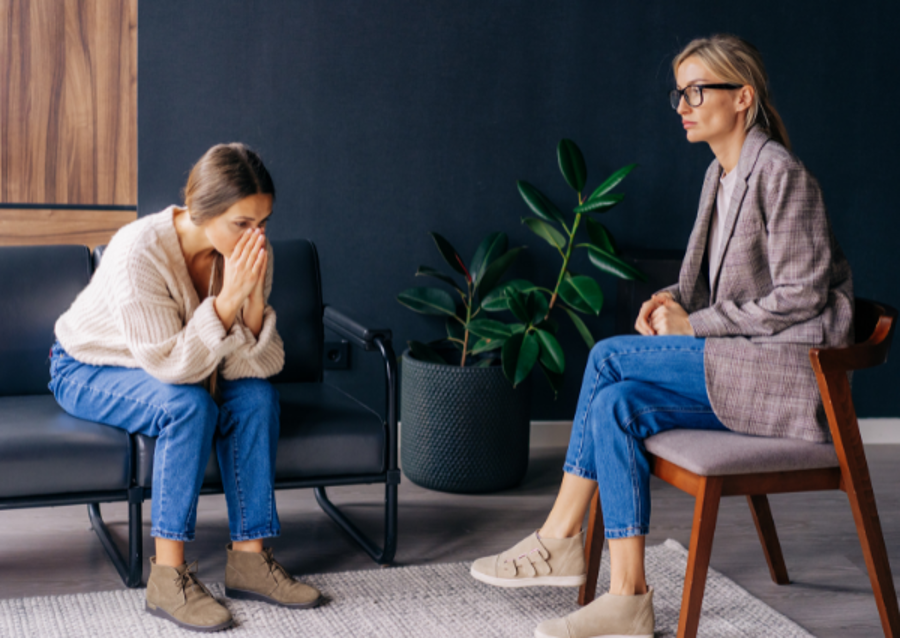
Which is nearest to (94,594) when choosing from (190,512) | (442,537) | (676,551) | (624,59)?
(190,512)

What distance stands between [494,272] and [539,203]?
290mm

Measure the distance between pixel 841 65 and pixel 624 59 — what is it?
0.89 metres

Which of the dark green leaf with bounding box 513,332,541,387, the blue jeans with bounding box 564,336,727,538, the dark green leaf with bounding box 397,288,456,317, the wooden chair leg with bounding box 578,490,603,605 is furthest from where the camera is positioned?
the dark green leaf with bounding box 397,288,456,317

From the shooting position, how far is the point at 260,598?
201cm

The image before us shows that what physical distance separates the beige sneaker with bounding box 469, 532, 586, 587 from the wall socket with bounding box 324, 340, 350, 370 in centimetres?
142

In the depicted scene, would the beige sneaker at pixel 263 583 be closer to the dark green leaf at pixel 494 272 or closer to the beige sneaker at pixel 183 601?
the beige sneaker at pixel 183 601

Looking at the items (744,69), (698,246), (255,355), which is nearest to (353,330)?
(255,355)

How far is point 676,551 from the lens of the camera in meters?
2.39

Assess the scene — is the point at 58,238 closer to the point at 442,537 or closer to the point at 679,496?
the point at 442,537

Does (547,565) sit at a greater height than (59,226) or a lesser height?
lesser

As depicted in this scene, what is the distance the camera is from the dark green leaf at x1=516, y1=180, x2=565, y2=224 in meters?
3.06

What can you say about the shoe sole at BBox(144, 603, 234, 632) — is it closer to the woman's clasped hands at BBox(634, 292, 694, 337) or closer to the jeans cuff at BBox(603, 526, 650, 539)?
the jeans cuff at BBox(603, 526, 650, 539)

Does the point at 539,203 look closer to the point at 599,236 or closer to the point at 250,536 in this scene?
the point at 599,236

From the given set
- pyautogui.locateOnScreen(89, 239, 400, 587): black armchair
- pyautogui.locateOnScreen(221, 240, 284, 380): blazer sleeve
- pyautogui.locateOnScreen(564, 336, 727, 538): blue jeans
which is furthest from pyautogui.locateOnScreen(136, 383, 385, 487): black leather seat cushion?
pyautogui.locateOnScreen(564, 336, 727, 538): blue jeans
